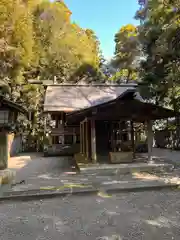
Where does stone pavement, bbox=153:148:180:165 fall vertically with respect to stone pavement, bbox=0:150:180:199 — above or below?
above

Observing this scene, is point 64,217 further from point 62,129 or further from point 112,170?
point 62,129

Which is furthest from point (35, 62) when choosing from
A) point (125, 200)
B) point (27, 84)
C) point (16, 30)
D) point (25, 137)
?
point (125, 200)

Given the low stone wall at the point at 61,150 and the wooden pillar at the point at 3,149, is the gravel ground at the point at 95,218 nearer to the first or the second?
the wooden pillar at the point at 3,149

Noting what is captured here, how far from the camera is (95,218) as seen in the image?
3.43 metres

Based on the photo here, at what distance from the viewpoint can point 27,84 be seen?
1588 centimetres

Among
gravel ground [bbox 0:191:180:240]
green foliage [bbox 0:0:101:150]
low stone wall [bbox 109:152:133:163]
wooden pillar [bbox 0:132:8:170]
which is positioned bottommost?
gravel ground [bbox 0:191:180:240]

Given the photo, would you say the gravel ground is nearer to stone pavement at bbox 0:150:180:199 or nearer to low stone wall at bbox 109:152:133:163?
stone pavement at bbox 0:150:180:199

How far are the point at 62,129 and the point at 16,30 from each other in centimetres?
654

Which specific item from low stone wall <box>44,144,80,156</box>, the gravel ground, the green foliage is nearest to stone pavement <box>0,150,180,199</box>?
the gravel ground

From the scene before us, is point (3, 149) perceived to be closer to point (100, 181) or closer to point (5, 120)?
point (5, 120)

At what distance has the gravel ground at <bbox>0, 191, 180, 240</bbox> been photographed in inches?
114

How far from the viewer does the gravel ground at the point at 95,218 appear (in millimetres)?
2896

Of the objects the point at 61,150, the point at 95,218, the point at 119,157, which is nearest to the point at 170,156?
the point at 119,157

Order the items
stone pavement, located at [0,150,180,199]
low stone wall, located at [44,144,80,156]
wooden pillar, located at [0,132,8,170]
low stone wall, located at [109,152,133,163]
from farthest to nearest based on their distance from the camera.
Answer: low stone wall, located at [44,144,80,156]
low stone wall, located at [109,152,133,163]
wooden pillar, located at [0,132,8,170]
stone pavement, located at [0,150,180,199]
